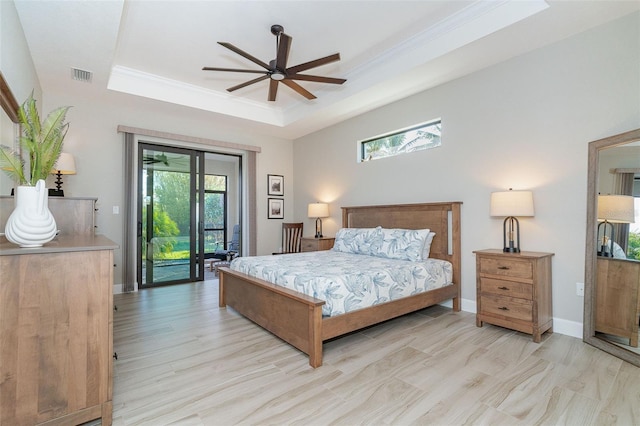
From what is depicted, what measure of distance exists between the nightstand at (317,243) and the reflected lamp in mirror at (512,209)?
2.61m

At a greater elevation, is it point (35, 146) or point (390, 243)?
point (35, 146)

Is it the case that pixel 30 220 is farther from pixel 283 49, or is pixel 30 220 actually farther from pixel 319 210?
pixel 319 210

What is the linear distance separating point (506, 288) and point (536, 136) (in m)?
1.54

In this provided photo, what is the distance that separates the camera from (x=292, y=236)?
6.01 meters

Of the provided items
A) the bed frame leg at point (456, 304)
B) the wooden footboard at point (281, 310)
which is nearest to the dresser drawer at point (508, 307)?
the bed frame leg at point (456, 304)

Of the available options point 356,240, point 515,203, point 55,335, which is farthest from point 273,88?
point 55,335

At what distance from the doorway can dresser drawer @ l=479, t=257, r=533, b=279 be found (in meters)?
4.44

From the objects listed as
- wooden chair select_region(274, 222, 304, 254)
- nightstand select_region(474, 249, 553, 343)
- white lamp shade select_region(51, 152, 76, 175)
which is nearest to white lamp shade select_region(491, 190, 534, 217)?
nightstand select_region(474, 249, 553, 343)

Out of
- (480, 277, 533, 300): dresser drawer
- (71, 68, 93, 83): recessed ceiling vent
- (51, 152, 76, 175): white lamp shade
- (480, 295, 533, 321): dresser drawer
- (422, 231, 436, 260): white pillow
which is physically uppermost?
(71, 68, 93, 83): recessed ceiling vent

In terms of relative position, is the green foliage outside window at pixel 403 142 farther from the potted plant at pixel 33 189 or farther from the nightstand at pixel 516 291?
the potted plant at pixel 33 189

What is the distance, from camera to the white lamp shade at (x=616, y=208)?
243 centimetres

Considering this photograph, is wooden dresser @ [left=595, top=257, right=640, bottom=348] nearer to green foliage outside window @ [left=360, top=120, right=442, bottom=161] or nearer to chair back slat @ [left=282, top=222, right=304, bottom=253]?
green foliage outside window @ [left=360, top=120, right=442, bottom=161]

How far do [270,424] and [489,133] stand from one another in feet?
11.3

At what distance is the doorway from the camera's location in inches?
194
